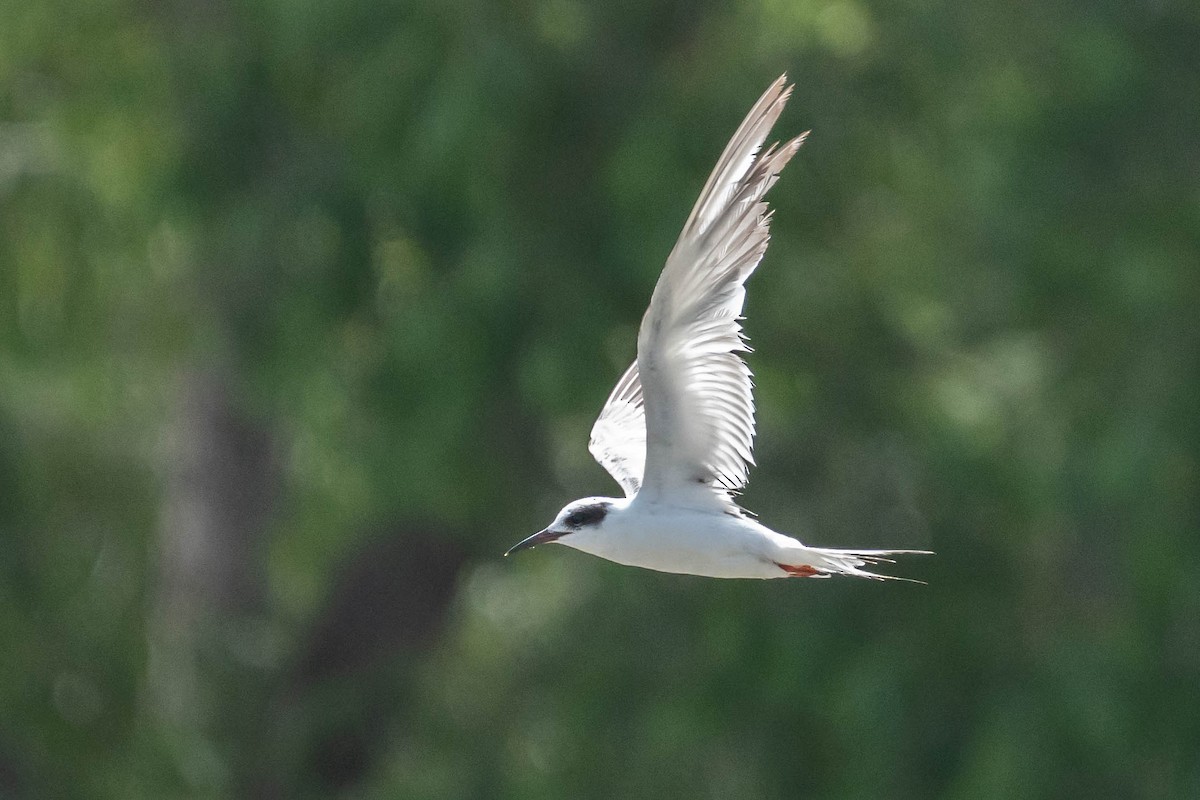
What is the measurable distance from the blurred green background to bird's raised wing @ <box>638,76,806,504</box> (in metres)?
5.47

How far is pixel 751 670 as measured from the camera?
13.3 metres

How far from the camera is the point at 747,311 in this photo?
13.1 m

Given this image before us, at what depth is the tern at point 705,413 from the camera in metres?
6.15

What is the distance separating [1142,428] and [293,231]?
213 inches

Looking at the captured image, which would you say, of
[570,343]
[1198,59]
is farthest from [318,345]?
[1198,59]

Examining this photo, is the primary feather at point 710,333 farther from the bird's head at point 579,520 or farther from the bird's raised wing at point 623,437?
the bird's raised wing at point 623,437

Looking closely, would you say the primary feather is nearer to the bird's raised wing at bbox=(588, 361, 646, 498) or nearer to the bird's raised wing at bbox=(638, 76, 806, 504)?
the bird's raised wing at bbox=(638, 76, 806, 504)

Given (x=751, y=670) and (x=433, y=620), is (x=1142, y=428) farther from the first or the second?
(x=433, y=620)

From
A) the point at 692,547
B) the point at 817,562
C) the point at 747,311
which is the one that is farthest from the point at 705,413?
the point at 747,311

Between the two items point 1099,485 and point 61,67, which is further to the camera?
point 61,67

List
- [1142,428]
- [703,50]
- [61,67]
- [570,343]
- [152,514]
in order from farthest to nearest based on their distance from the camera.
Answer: [152,514], [61,67], [703,50], [570,343], [1142,428]

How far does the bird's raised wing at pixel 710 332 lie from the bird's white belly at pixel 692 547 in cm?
27

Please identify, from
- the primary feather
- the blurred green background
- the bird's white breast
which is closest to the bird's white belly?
the bird's white breast

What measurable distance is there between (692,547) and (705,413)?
1.54ft
